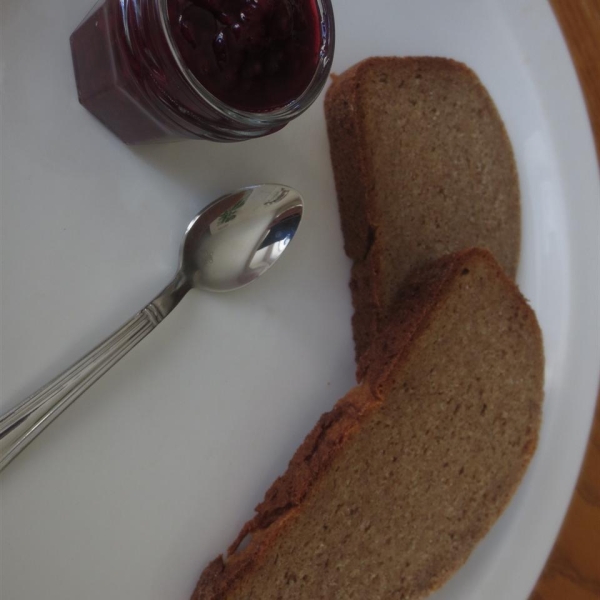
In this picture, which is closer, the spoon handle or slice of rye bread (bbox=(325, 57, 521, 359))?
the spoon handle

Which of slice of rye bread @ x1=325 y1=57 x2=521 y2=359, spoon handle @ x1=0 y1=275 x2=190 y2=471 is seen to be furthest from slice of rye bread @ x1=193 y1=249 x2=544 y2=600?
spoon handle @ x1=0 y1=275 x2=190 y2=471

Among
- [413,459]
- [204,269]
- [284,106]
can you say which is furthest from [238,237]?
[413,459]

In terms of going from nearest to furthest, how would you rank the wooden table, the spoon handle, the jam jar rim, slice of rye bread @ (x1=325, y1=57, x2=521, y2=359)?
the jam jar rim → the spoon handle → slice of rye bread @ (x1=325, y1=57, x2=521, y2=359) → the wooden table

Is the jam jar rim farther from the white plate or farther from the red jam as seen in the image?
the white plate

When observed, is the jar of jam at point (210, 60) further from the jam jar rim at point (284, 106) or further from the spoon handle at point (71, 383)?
the spoon handle at point (71, 383)

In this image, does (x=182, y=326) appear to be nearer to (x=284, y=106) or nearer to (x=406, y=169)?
(x=284, y=106)

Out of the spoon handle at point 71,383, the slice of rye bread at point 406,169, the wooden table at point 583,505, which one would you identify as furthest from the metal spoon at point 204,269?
the wooden table at point 583,505

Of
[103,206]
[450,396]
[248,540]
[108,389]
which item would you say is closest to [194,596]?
[248,540]
